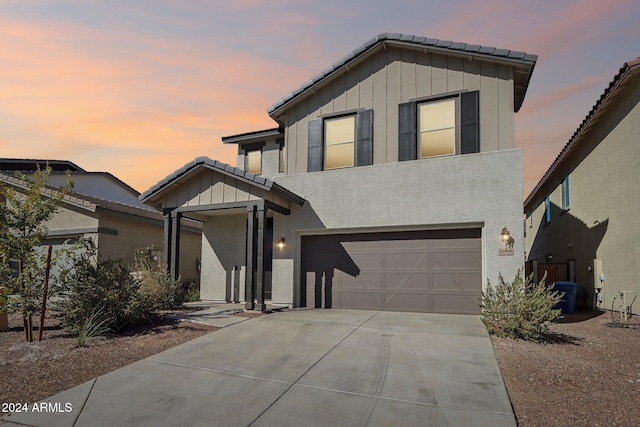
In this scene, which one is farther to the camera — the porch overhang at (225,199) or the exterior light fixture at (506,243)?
the porch overhang at (225,199)

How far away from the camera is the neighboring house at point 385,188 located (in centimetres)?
1016

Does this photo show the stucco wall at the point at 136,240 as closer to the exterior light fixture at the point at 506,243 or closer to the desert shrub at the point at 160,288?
the desert shrub at the point at 160,288

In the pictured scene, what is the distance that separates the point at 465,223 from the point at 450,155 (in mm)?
1885

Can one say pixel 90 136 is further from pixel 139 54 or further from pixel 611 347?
pixel 611 347

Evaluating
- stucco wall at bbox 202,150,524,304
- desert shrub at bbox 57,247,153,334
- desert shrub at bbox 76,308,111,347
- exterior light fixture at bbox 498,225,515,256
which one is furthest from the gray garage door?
desert shrub at bbox 76,308,111,347

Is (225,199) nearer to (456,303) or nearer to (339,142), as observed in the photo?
(339,142)

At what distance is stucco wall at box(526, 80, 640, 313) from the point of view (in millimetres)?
10781

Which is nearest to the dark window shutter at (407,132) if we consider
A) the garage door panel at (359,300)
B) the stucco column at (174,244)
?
the garage door panel at (359,300)

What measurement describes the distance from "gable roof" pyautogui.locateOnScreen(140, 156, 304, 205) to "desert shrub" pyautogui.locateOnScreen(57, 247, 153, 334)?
3.38 m

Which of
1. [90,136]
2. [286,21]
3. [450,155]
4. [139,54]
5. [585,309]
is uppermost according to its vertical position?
[286,21]

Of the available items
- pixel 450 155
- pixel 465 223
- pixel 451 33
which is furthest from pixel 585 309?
pixel 451 33

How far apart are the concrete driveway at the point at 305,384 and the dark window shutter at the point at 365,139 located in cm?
519

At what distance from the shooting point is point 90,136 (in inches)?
540

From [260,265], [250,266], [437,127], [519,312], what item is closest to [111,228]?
[250,266]
